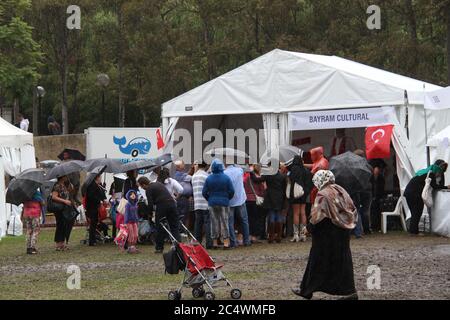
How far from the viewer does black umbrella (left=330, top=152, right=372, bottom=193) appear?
18953mm

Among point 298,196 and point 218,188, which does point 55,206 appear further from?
point 298,196

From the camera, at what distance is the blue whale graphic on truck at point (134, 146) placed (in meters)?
29.8

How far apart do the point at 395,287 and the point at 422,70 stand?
Answer: 2553 cm

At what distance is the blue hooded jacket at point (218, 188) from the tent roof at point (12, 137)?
6953mm

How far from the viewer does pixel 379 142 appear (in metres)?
20.3

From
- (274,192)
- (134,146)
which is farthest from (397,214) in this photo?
(134,146)

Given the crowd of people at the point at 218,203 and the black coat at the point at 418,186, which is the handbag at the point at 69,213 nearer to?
the crowd of people at the point at 218,203

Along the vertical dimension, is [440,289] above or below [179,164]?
below

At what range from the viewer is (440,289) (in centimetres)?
→ 1216

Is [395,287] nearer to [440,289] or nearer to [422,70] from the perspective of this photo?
[440,289]

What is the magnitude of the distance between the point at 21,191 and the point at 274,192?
483 centimetres

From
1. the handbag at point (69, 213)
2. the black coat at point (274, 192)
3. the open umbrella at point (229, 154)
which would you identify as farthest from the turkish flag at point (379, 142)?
the handbag at point (69, 213)
